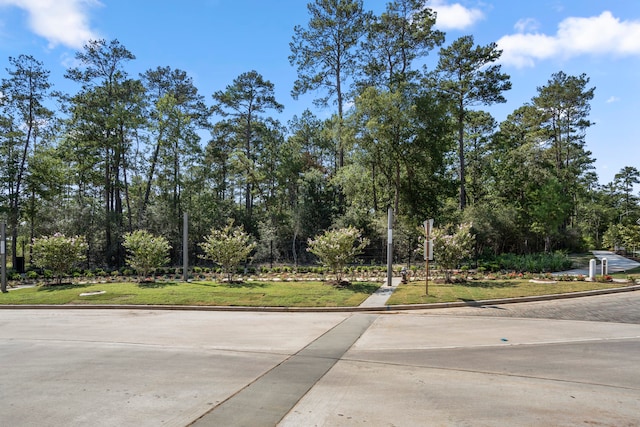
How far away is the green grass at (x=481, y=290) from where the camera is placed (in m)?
13.8

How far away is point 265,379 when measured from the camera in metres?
5.79

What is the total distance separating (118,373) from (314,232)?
2703cm

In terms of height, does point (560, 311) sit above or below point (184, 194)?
below

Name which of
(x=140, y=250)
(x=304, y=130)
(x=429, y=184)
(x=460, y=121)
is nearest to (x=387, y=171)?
(x=429, y=184)

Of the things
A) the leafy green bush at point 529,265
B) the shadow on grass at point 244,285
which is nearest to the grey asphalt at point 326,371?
the shadow on grass at point 244,285

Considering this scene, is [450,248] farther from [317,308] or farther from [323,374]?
[323,374]

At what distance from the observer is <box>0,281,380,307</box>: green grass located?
13.8 m

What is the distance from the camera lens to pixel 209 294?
1506 centimetres

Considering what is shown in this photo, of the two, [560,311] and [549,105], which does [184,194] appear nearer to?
[560,311]

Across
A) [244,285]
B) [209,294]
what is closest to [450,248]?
[244,285]

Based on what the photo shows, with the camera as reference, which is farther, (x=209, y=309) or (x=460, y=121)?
(x=460, y=121)

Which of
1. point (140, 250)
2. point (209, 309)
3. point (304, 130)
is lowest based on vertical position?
point (209, 309)

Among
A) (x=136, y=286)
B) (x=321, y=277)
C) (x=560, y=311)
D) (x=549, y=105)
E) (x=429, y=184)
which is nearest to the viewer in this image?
(x=560, y=311)

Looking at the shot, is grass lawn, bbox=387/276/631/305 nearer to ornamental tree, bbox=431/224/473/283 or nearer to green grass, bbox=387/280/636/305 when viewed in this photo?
green grass, bbox=387/280/636/305
